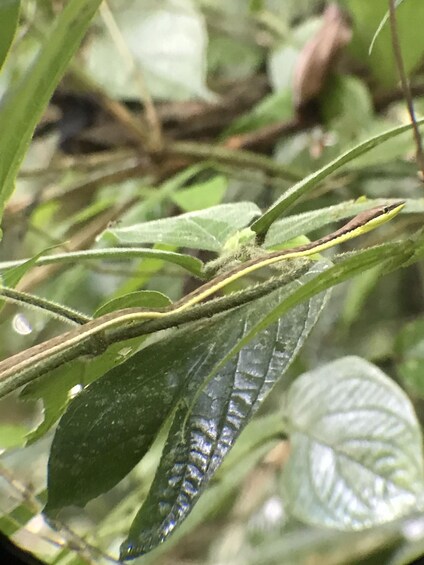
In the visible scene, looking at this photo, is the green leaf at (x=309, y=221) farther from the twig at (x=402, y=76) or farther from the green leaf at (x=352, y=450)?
the green leaf at (x=352, y=450)

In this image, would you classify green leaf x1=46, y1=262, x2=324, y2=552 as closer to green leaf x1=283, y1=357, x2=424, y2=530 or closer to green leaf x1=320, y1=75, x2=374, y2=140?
green leaf x1=283, y1=357, x2=424, y2=530

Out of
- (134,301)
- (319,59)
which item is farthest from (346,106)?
(134,301)

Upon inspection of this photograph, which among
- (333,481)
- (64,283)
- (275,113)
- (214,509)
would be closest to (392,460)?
(333,481)

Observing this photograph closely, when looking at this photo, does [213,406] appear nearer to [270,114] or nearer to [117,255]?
[117,255]

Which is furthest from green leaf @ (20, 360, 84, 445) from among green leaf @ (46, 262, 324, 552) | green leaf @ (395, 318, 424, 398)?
green leaf @ (395, 318, 424, 398)

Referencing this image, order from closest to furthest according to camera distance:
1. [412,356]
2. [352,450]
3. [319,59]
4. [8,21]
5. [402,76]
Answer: [8,21] < [402,76] < [352,450] < [412,356] < [319,59]

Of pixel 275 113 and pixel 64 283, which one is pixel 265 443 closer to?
pixel 64 283
